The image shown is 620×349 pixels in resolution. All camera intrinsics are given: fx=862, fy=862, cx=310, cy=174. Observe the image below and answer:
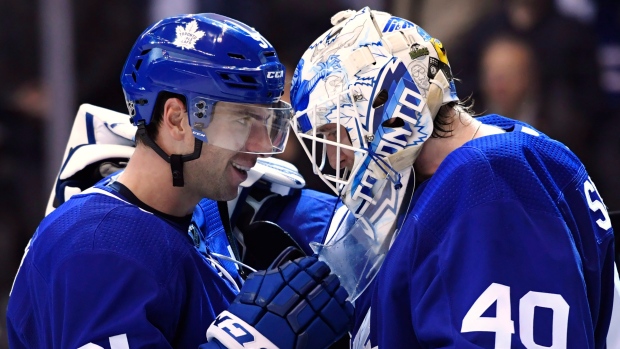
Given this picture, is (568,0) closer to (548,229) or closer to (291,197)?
(291,197)

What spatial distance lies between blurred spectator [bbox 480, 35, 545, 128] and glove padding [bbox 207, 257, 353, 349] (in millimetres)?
1534

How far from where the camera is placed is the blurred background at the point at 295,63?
304cm

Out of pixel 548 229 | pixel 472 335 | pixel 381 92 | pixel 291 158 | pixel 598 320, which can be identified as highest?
pixel 381 92

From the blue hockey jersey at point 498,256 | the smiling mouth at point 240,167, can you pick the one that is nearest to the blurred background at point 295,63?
the smiling mouth at point 240,167

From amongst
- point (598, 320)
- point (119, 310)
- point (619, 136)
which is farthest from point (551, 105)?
point (119, 310)

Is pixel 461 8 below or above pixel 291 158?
above

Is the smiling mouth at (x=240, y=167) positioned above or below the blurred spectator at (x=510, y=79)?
above

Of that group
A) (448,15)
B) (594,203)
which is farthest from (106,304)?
(448,15)

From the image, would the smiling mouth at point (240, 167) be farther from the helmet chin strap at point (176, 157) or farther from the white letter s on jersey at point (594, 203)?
the white letter s on jersey at point (594, 203)

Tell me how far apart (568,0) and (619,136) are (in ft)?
1.73

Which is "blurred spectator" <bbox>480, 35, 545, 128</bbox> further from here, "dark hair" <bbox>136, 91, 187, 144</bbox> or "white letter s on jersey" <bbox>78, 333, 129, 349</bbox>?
"white letter s on jersey" <bbox>78, 333, 129, 349</bbox>

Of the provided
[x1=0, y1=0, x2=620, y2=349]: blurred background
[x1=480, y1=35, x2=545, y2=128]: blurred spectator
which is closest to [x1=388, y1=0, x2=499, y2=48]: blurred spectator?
[x1=0, y1=0, x2=620, y2=349]: blurred background

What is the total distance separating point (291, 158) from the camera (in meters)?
3.13

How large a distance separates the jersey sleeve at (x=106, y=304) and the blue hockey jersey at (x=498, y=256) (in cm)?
45
